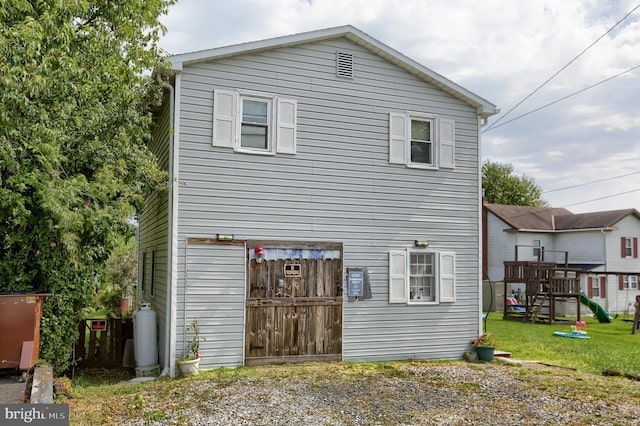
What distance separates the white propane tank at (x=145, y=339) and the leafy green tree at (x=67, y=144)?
4.82 ft

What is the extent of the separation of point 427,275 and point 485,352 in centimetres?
202

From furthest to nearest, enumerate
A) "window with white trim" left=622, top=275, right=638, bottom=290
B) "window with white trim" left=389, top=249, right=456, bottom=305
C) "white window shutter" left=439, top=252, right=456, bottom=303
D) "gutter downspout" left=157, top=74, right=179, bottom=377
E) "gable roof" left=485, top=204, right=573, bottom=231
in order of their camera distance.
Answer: "gable roof" left=485, top=204, right=573, bottom=231 → "window with white trim" left=622, top=275, right=638, bottom=290 → "white window shutter" left=439, top=252, right=456, bottom=303 → "window with white trim" left=389, top=249, right=456, bottom=305 → "gutter downspout" left=157, top=74, right=179, bottom=377

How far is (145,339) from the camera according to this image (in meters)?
9.99

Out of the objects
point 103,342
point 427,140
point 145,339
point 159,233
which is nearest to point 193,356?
point 145,339

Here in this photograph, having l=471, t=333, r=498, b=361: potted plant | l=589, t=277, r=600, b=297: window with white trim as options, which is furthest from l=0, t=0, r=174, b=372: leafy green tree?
l=589, t=277, r=600, b=297: window with white trim

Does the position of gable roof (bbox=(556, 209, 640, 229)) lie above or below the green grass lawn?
above

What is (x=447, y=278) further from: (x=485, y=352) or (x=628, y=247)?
(x=628, y=247)

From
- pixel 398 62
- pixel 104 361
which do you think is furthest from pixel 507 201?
pixel 104 361

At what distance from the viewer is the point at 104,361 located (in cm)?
1084

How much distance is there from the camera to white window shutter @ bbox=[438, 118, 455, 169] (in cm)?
1189

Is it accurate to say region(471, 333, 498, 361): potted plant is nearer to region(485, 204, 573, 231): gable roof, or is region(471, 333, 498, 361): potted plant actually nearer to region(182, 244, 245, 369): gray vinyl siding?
region(182, 244, 245, 369): gray vinyl siding

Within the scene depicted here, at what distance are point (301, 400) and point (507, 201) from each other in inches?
1789

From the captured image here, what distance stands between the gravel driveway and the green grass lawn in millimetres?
1993

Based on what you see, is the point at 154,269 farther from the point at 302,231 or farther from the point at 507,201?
the point at 507,201
